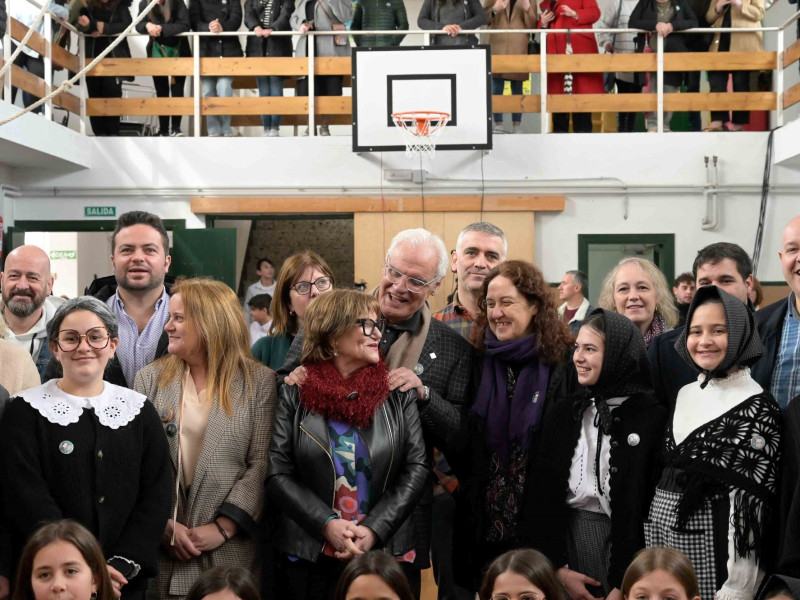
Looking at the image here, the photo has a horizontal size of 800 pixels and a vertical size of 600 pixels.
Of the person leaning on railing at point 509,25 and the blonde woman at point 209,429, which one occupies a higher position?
the person leaning on railing at point 509,25

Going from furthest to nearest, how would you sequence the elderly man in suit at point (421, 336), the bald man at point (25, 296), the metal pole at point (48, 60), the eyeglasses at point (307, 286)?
1. the metal pole at point (48, 60)
2. the bald man at point (25, 296)
3. the eyeglasses at point (307, 286)
4. the elderly man in suit at point (421, 336)

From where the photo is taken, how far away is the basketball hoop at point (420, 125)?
970 centimetres

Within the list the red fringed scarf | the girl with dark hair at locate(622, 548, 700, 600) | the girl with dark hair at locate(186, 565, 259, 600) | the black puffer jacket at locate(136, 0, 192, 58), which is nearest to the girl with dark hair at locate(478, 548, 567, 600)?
the girl with dark hair at locate(622, 548, 700, 600)

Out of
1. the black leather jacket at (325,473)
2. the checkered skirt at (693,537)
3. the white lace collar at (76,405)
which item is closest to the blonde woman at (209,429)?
the black leather jacket at (325,473)

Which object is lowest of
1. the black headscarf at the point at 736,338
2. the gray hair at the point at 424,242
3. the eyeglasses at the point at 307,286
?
the black headscarf at the point at 736,338

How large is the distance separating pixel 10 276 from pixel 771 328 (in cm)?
328

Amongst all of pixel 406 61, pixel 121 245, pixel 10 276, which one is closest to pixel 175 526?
pixel 121 245

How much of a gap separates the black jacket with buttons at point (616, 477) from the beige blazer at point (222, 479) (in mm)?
960

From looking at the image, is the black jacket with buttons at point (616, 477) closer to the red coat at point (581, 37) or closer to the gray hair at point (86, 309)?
the gray hair at point (86, 309)

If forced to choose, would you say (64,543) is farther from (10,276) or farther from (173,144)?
(173,144)

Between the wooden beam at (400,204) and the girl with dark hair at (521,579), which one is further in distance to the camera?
the wooden beam at (400,204)

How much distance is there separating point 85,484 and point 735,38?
9.65m

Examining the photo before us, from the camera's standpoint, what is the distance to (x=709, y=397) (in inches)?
127

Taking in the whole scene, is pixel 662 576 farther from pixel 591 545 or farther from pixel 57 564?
pixel 57 564
